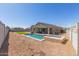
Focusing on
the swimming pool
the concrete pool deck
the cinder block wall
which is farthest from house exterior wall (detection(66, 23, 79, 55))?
the cinder block wall

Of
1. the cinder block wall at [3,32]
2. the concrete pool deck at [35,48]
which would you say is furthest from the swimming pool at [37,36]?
the cinder block wall at [3,32]

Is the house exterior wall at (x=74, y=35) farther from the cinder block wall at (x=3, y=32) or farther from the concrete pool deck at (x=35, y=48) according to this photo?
the cinder block wall at (x=3, y=32)

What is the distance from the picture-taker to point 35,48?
3016mm

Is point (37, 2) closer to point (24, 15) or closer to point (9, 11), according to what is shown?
point (24, 15)

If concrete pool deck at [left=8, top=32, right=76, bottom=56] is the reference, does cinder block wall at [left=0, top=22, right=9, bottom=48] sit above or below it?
above

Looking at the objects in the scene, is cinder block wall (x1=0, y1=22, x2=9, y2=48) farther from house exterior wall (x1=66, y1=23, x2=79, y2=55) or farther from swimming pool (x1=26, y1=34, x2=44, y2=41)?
house exterior wall (x1=66, y1=23, x2=79, y2=55)

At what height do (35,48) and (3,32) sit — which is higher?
(3,32)

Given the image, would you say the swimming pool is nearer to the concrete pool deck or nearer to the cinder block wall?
the concrete pool deck

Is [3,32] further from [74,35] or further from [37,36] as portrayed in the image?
[74,35]

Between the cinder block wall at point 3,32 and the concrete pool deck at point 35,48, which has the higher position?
the cinder block wall at point 3,32

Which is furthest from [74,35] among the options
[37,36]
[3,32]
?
[3,32]

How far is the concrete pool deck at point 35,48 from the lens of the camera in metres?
2.97

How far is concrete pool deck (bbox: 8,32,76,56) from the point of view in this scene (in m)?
2.97

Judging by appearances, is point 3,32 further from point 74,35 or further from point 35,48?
point 74,35
